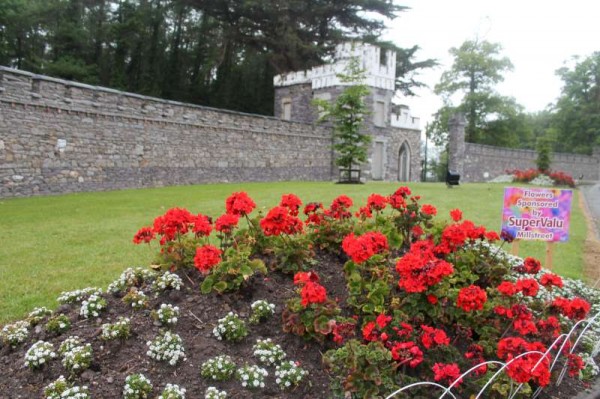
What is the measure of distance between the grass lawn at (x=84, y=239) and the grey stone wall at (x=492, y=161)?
719 inches

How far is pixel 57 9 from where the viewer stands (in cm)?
2373

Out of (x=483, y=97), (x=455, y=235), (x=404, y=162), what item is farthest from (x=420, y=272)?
(x=483, y=97)

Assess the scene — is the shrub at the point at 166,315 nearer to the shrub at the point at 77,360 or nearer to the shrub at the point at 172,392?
the shrub at the point at 77,360

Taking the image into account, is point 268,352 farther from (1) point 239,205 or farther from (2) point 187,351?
(1) point 239,205

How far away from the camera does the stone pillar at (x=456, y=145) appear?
1171 inches

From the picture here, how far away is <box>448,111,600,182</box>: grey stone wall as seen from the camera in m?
30.0

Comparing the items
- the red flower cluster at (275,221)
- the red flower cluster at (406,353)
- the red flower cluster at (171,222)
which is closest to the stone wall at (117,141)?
the red flower cluster at (171,222)

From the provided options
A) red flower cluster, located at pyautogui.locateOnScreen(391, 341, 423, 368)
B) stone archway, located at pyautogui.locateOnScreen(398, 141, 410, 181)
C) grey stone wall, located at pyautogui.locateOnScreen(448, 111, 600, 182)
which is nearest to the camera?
red flower cluster, located at pyautogui.locateOnScreen(391, 341, 423, 368)

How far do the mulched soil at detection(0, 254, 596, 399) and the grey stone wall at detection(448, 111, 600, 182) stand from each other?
2848 centimetres

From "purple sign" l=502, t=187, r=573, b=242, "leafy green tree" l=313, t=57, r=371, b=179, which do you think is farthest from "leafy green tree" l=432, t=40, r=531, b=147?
"purple sign" l=502, t=187, r=573, b=242

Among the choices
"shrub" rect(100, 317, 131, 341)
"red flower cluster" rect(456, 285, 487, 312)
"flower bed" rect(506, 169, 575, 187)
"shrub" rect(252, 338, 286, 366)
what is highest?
"flower bed" rect(506, 169, 575, 187)

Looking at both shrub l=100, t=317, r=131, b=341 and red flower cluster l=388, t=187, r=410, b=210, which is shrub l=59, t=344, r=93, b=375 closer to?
shrub l=100, t=317, r=131, b=341

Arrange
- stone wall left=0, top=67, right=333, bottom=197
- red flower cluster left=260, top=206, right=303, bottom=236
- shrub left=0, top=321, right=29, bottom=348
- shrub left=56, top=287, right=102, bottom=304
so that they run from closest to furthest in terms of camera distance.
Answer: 1. shrub left=0, top=321, right=29, bottom=348
2. shrub left=56, top=287, right=102, bottom=304
3. red flower cluster left=260, top=206, right=303, bottom=236
4. stone wall left=0, top=67, right=333, bottom=197

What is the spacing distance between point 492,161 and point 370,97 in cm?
1318
